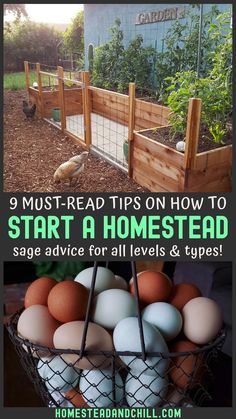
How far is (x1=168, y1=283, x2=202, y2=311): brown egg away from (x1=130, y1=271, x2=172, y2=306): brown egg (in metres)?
0.01

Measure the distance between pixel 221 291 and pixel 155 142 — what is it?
446 millimetres

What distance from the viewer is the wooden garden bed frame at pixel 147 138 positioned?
0.85 metres

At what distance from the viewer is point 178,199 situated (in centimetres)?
74

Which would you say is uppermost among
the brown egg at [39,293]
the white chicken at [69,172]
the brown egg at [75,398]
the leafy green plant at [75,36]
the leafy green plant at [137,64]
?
the leafy green plant at [75,36]

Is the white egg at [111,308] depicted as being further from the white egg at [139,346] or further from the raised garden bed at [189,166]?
the raised garden bed at [189,166]

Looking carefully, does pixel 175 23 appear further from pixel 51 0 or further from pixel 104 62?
pixel 51 0

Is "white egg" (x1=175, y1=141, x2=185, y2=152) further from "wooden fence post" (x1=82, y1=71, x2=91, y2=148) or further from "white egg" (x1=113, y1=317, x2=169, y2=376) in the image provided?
"white egg" (x1=113, y1=317, x2=169, y2=376)

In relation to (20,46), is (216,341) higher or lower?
lower

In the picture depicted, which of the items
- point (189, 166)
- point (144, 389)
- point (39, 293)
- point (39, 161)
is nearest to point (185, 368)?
point (144, 389)

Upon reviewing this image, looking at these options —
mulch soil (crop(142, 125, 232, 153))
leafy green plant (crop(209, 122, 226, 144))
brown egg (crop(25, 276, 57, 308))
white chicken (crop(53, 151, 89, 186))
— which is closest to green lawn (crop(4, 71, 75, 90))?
white chicken (crop(53, 151, 89, 186))

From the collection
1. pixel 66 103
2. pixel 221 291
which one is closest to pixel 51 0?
pixel 66 103

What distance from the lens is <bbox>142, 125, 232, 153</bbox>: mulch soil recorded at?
90 cm

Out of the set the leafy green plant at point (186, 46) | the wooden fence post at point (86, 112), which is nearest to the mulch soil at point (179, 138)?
the leafy green plant at point (186, 46)

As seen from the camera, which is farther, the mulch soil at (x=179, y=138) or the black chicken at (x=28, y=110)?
the black chicken at (x=28, y=110)
